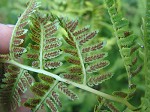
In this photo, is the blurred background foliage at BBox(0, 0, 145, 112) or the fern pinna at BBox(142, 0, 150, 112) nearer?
the fern pinna at BBox(142, 0, 150, 112)

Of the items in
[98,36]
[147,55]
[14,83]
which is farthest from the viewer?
[98,36]

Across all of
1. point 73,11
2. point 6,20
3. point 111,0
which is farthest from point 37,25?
point 6,20

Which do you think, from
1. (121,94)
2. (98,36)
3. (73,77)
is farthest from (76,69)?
(98,36)

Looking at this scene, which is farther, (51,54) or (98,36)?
(98,36)

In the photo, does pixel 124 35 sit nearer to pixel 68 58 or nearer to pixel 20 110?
pixel 68 58

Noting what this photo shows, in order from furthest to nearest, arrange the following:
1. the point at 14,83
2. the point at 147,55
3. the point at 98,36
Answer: the point at 98,36 → the point at 14,83 → the point at 147,55

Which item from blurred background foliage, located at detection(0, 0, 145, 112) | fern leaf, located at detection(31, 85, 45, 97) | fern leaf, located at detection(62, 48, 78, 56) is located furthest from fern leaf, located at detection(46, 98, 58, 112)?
blurred background foliage, located at detection(0, 0, 145, 112)

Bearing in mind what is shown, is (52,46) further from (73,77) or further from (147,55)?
(147,55)

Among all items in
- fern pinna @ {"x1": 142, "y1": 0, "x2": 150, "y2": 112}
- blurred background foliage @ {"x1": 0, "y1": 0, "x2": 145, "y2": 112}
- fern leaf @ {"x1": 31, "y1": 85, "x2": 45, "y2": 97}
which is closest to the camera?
fern pinna @ {"x1": 142, "y1": 0, "x2": 150, "y2": 112}

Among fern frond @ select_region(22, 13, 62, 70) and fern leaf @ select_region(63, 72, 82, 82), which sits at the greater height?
fern frond @ select_region(22, 13, 62, 70)

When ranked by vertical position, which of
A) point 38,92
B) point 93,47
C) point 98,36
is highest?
point 93,47

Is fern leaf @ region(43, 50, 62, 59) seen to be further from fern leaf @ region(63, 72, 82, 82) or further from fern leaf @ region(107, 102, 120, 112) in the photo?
fern leaf @ region(107, 102, 120, 112)
